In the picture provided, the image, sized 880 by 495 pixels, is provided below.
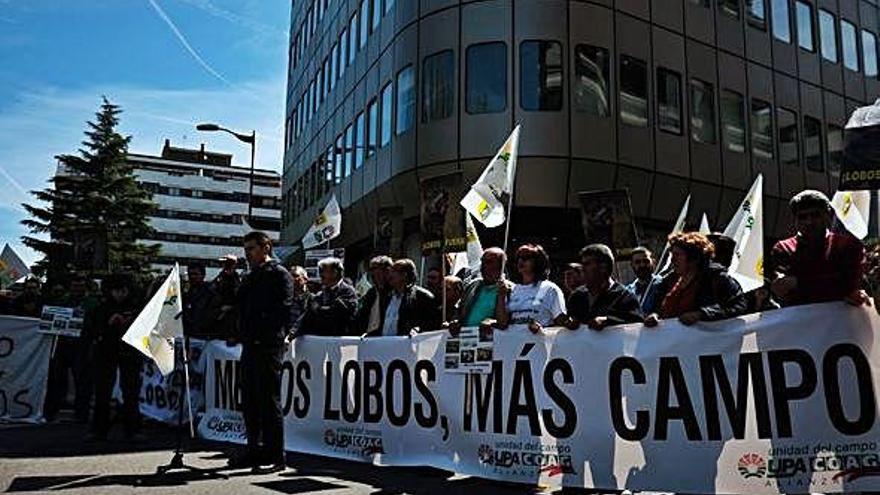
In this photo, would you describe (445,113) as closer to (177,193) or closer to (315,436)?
(315,436)

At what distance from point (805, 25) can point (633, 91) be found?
9.90 metres

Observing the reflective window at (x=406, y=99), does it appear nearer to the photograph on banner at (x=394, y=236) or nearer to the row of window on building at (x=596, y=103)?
the row of window on building at (x=596, y=103)

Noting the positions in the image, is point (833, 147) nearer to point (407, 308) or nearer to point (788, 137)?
point (788, 137)

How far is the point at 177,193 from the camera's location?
4131 inches

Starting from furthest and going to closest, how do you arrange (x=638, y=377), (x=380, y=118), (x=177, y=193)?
(x=177, y=193) → (x=380, y=118) → (x=638, y=377)

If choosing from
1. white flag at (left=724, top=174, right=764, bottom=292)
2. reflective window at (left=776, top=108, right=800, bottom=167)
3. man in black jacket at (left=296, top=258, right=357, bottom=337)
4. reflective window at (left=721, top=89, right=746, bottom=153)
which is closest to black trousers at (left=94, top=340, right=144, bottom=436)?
man in black jacket at (left=296, top=258, right=357, bottom=337)

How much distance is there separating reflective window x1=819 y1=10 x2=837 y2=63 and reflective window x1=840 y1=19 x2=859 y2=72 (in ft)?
1.54

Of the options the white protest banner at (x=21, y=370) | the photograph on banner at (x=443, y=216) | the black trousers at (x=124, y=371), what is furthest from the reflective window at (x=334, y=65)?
the black trousers at (x=124, y=371)

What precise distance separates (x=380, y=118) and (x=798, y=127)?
13164mm

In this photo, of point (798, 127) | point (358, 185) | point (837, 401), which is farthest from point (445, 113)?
point (837, 401)

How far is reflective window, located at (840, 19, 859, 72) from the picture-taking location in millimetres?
28062

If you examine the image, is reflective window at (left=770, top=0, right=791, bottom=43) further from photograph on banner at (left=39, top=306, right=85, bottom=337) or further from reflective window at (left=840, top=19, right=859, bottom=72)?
photograph on banner at (left=39, top=306, right=85, bottom=337)

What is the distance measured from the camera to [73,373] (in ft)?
37.7

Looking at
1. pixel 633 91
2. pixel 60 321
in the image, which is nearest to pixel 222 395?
pixel 60 321
